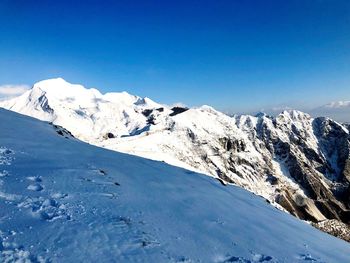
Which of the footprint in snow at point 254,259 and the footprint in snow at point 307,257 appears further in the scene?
the footprint in snow at point 307,257

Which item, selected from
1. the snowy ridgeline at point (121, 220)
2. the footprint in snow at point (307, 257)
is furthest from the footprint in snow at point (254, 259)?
the footprint in snow at point (307, 257)

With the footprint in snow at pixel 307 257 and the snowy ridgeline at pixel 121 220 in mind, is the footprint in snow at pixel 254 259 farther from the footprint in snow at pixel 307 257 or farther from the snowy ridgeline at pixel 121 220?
the footprint in snow at pixel 307 257

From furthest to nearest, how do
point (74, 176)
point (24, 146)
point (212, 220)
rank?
1. point (24, 146)
2. point (74, 176)
3. point (212, 220)

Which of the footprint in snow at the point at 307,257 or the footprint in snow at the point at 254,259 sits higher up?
the footprint in snow at the point at 307,257

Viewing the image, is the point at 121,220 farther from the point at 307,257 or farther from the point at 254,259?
the point at 307,257

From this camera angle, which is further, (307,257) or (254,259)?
(307,257)

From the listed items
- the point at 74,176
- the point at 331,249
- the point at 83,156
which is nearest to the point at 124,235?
the point at 74,176

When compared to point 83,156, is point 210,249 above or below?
below

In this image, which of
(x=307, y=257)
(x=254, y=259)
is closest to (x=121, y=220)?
(x=254, y=259)

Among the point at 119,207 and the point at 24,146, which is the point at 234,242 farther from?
the point at 24,146
